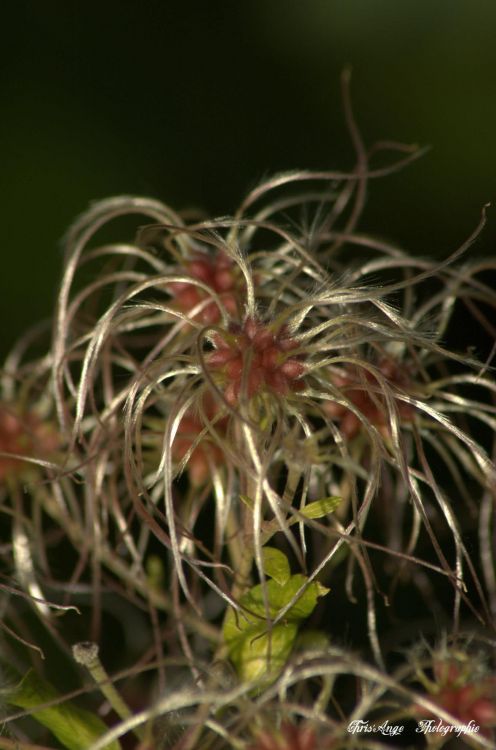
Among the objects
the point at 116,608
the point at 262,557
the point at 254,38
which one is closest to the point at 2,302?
the point at 254,38

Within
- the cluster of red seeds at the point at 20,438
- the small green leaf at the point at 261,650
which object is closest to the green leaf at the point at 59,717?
the small green leaf at the point at 261,650

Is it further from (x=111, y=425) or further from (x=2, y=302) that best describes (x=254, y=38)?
(x=111, y=425)

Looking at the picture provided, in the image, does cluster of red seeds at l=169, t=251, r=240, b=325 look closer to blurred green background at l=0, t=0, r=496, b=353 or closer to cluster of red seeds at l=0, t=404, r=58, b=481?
cluster of red seeds at l=0, t=404, r=58, b=481

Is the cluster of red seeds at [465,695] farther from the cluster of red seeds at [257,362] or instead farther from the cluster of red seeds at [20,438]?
the cluster of red seeds at [20,438]

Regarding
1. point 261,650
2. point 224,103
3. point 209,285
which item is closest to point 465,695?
point 261,650

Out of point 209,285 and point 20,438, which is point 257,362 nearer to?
point 209,285

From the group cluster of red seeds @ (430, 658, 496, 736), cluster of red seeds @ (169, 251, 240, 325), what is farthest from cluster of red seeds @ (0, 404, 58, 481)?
cluster of red seeds @ (430, 658, 496, 736)
